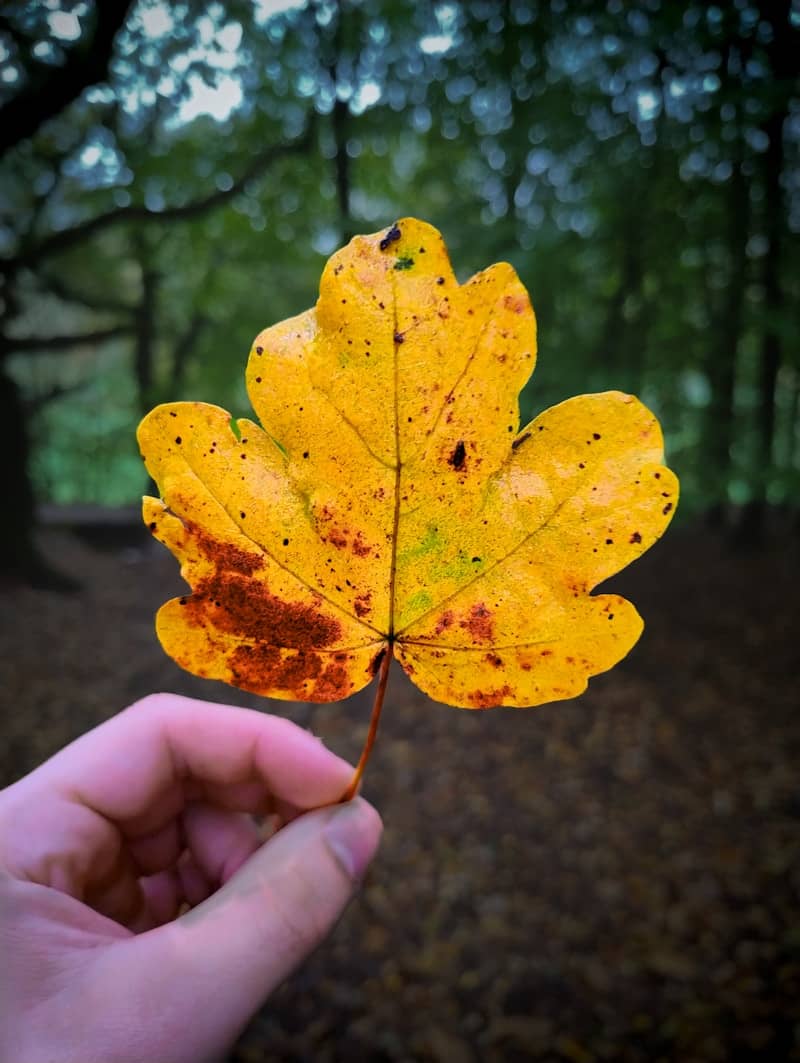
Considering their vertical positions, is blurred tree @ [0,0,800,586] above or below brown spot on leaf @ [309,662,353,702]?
above

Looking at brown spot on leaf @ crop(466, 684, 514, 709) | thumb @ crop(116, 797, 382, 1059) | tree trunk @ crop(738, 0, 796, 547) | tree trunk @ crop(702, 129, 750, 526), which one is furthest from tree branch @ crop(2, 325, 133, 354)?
brown spot on leaf @ crop(466, 684, 514, 709)

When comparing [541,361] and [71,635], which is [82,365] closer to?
[71,635]

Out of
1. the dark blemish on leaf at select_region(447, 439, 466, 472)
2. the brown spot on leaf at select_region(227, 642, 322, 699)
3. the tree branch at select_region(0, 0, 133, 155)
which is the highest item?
the tree branch at select_region(0, 0, 133, 155)

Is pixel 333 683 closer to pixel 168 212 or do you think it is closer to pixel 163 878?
pixel 163 878

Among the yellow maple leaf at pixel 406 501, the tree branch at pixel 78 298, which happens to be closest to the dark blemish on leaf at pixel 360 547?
the yellow maple leaf at pixel 406 501

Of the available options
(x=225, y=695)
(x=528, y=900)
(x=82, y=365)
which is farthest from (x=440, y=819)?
(x=82, y=365)

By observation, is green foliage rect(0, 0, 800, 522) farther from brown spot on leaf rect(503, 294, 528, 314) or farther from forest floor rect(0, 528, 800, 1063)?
brown spot on leaf rect(503, 294, 528, 314)

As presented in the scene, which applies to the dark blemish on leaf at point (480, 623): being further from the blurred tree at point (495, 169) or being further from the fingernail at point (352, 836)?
the blurred tree at point (495, 169)

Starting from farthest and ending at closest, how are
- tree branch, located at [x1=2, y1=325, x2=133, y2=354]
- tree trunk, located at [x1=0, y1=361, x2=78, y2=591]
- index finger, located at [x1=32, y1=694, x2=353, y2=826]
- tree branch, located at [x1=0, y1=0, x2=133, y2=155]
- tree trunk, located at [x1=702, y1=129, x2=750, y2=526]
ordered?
tree trunk, located at [x1=0, y1=361, x2=78, y2=591] < tree branch, located at [x1=2, y1=325, x2=133, y2=354] < tree trunk, located at [x1=702, y1=129, x2=750, y2=526] < tree branch, located at [x1=0, y1=0, x2=133, y2=155] < index finger, located at [x1=32, y1=694, x2=353, y2=826]

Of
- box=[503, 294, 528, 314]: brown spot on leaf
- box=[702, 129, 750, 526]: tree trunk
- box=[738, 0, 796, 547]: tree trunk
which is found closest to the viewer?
box=[503, 294, 528, 314]: brown spot on leaf
